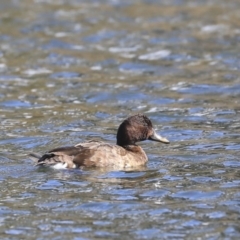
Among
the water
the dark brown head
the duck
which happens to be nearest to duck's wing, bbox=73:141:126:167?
the duck

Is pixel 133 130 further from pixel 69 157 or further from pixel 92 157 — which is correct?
pixel 69 157

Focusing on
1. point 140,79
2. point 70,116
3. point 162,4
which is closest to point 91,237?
→ point 70,116

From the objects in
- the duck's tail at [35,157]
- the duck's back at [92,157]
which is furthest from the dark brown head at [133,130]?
the duck's tail at [35,157]

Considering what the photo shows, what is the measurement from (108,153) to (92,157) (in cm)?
22

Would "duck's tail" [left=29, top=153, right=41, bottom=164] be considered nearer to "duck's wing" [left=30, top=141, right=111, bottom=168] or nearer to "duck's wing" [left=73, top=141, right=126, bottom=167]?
"duck's wing" [left=30, top=141, right=111, bottom=168]

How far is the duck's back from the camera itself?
11.9 meters

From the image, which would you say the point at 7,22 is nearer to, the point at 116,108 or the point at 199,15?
the point at 199,15

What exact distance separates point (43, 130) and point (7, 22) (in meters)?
9.87

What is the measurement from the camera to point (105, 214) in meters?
9.91

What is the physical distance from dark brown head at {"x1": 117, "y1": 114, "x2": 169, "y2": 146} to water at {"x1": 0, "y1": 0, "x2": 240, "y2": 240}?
36cm

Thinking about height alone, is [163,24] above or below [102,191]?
above

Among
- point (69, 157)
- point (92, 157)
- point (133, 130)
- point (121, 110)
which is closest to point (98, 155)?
Answer: point (92, 157)

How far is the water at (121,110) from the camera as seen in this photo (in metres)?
9.82

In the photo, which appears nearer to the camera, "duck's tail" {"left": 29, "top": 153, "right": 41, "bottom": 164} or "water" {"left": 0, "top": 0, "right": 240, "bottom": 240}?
"water" {"left": 0, "top": 0, "right": 240, "bottom": 240}
